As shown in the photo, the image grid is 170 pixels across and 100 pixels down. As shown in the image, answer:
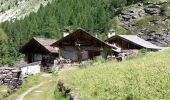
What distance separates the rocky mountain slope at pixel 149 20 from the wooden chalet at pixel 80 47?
88.8m

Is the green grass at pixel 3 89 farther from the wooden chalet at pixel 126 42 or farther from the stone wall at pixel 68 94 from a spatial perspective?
the wooden chalet at pixel 126 42

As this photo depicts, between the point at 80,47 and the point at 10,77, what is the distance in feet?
87.7

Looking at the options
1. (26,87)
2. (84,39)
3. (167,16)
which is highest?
(167,16)

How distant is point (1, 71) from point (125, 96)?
62.9 ft

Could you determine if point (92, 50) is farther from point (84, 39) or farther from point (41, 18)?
point (41, 18)

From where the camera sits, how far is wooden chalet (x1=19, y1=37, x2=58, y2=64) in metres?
64.7

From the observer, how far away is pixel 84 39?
60281mm

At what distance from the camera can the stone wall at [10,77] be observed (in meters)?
33.7

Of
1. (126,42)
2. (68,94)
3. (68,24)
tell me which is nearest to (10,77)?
(68,94)

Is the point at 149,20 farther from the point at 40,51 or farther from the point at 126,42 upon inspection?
the point at 40,51

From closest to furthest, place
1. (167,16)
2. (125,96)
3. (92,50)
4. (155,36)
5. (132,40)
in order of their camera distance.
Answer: (125,96)
(92,50)
(132,40)
(155,36)
(167,16)

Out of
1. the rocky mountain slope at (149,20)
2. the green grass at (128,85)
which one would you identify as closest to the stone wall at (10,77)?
the green grass at (128,85)

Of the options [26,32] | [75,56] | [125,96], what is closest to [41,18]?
[26,32]

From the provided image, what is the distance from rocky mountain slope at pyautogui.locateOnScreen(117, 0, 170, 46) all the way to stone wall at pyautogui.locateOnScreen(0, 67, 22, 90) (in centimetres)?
11482
